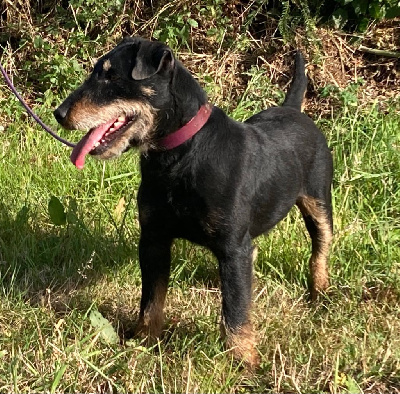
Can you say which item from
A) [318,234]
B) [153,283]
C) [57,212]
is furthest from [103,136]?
[318,234]

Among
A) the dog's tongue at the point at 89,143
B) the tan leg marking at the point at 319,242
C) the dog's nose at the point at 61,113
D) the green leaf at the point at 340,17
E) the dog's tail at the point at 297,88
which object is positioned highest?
the dog's nose at the point at 61,113

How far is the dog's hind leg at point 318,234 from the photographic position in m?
4.78

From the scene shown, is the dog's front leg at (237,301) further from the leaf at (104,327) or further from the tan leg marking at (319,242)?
the tan leg marking at (319,242)

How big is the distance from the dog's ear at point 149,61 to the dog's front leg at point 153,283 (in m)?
1.03

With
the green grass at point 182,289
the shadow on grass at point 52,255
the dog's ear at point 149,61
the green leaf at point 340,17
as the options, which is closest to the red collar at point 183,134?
the dog's ear at point 149,61

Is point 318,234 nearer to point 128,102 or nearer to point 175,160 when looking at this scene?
point 175,160

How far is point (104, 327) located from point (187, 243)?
1.37 m

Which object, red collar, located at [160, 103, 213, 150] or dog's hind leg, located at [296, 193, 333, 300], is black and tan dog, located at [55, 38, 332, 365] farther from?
dog's hind leg, located at [296, 193, 333, 300]

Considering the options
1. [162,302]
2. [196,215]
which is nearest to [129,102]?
[196,215]

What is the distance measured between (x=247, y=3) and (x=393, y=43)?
1728 millimetres

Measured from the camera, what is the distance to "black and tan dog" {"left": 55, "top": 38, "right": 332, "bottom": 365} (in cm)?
367

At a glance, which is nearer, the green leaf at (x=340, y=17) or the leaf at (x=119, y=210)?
the leaf at (x=119, y=210)

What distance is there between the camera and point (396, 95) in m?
7.46

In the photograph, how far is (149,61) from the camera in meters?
3.60
